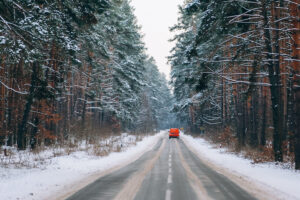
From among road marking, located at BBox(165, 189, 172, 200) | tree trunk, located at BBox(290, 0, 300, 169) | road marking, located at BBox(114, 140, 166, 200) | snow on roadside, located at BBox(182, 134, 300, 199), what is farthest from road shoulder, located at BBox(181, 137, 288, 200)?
road marking, located at BBox(114, 140, 166, 200)

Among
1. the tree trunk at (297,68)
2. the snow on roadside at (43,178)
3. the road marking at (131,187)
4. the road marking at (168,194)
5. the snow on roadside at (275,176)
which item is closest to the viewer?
the road marking at (168,194)

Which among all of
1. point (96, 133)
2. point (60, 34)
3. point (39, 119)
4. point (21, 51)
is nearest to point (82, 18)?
point (60, 34)

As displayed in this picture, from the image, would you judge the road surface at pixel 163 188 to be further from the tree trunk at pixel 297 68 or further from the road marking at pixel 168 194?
the tree trunk at pixel 297 68

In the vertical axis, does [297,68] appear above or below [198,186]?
above

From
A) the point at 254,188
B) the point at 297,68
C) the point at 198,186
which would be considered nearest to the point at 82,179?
the point at 198,186

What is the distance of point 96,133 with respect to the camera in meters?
22.3

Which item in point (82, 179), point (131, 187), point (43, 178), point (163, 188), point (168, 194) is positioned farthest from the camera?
point (82, 179)

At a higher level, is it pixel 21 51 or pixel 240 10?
pixel 240 10

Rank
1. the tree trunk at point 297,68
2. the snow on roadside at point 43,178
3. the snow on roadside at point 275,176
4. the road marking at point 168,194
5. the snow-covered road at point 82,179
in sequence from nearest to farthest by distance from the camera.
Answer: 1. the road marking at point 168,194
2. the snow on roadside at point 43,178
3. the snow-covered road at point 82,179
4. the snow on roadside at point 275,176
5. the tree trunk at point 297,68

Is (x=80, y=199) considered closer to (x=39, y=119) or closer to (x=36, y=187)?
(x=36, y=187)

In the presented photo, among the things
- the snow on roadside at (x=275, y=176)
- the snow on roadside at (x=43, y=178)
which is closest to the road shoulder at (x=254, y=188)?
the snow on roadside at (x=275, y=176)

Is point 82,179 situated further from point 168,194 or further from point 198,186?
point 198,186

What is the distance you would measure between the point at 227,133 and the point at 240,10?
11.3 m

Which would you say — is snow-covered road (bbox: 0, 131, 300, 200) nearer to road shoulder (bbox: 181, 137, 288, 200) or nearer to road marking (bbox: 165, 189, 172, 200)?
road shoulder (bbox: 181, 137, 288, 200)
